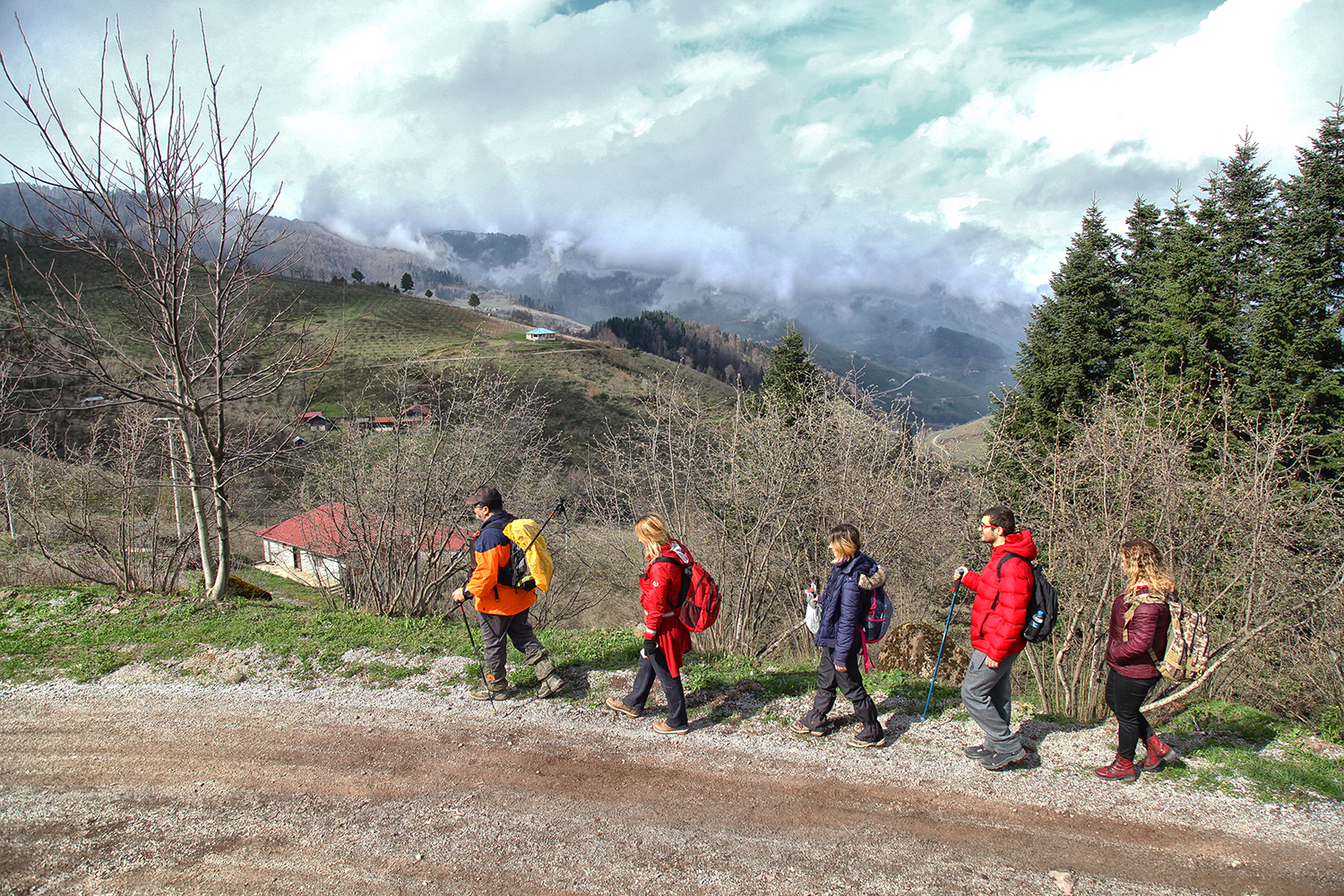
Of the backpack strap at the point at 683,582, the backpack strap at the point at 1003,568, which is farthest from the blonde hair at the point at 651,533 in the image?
the backpack strap at the point at 1003,568

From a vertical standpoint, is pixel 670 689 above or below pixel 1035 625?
below

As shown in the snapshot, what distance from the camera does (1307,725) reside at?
6176 millimetres

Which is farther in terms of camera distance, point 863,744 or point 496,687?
point 496,687

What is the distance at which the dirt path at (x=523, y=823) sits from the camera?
13.4 feet

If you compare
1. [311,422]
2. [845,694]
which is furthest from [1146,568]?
[311,422]

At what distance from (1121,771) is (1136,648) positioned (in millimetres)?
1073

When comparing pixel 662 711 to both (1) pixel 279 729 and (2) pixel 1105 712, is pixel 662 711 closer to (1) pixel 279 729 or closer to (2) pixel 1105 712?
(1) pixel 279 729

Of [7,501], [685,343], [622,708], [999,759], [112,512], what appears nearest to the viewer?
[999,759]

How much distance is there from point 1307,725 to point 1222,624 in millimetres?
3102

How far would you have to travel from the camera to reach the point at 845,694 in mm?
5555

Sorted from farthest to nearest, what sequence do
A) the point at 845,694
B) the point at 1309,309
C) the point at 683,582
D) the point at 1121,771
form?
the point at 1309,309, the point at 683,582, the point at 845,694, the point at 1121,771

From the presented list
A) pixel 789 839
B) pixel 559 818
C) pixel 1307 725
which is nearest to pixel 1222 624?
pixel 1307 725

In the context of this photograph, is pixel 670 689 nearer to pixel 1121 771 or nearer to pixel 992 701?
pixel 992 701

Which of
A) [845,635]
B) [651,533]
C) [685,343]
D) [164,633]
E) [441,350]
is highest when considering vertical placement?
[685,343]
